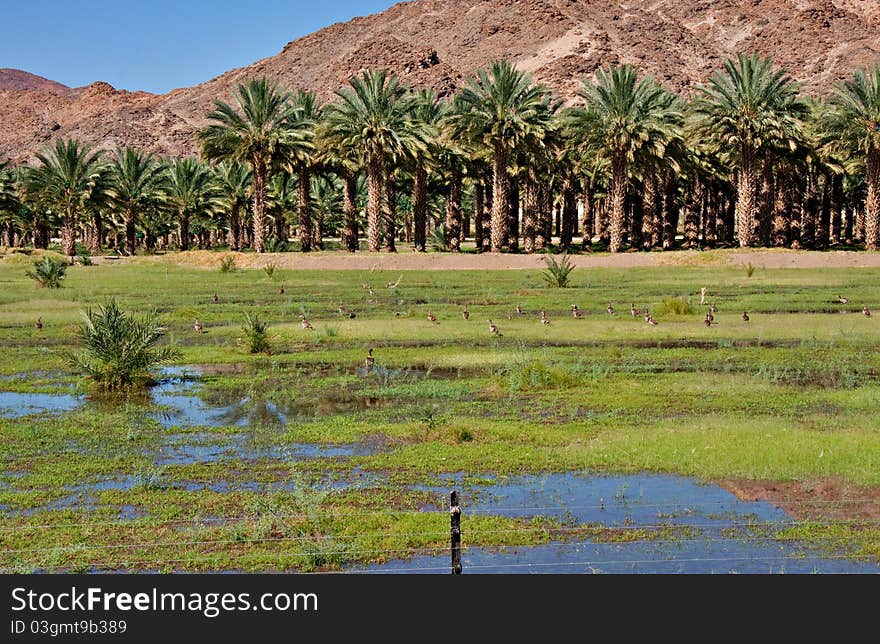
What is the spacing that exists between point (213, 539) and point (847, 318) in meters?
25.9

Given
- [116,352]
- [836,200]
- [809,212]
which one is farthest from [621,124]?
[116,352]

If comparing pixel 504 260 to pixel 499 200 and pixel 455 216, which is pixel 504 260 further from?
pixel 455 216

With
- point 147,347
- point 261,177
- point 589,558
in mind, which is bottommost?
point 589,558

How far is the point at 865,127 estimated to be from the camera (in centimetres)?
6194

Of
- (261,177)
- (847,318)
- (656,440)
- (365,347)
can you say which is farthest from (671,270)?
(656,440)

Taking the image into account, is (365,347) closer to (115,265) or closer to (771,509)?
(771,509)

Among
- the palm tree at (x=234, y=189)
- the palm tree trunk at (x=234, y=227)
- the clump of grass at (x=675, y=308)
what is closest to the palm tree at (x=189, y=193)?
the palm tree at (x=234, y=189)

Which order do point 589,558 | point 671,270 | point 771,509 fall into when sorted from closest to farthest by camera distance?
point 589,558, point 771,509, point 671,270

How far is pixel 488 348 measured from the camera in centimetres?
2731

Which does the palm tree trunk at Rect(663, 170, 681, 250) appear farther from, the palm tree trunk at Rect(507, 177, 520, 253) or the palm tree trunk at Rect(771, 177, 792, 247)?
the palm tree trunk at Rect(507, 177, 520, 253)

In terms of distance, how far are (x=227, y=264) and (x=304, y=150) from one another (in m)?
12.0

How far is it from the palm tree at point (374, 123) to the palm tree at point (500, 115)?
3.15 metres

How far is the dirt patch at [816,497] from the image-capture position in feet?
41.8

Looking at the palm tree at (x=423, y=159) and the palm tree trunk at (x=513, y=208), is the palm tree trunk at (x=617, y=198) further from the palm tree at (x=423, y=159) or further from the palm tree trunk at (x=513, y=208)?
the palm tree at (x=423, y=159)
